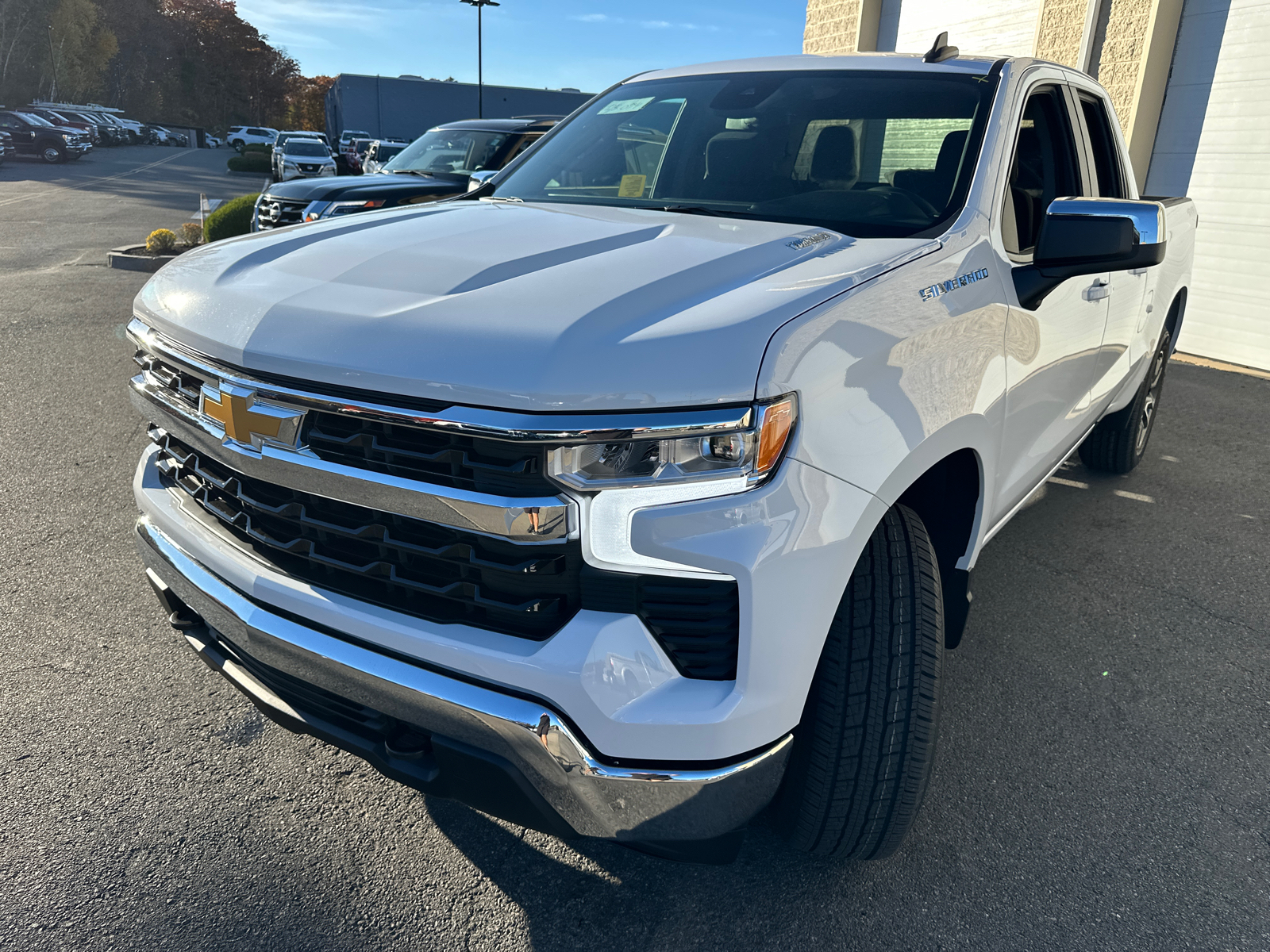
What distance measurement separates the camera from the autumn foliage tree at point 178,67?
63.2 metres

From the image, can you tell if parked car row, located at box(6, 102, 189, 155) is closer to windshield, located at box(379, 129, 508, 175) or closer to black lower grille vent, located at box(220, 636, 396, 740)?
windshield, located at box(379, 129, 508, 175)

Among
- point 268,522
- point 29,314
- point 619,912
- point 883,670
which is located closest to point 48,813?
point 268,522

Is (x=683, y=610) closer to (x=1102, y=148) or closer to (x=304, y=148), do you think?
(x=1102, y=148)

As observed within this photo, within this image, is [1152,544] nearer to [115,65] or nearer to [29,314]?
[29,314]

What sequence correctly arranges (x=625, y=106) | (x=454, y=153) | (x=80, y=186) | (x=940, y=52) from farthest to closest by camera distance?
1. (x=80, y=186)
2. (x=454, y=153)
3. (x=625, y=106)
4. (x=940, y=52)

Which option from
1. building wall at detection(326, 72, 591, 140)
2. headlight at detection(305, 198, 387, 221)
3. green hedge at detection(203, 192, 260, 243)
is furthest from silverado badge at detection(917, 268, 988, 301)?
building wall at detection(326, 72, 591, 140)

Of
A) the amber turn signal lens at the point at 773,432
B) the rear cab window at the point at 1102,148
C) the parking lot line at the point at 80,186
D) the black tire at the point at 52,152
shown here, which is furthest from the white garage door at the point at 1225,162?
the black tire at the point at 52,152

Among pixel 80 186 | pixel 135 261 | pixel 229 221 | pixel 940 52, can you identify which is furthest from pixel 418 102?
pixel 940 52

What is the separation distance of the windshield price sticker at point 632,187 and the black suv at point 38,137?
36541 millimetres

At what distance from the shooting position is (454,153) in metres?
9.66

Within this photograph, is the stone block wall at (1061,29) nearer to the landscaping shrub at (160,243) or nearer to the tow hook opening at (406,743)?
the landscaping shrub at (160,243)

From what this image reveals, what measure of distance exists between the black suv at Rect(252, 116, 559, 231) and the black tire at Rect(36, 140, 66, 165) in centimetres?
2935

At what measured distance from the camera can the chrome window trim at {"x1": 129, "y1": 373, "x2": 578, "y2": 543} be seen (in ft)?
4.75

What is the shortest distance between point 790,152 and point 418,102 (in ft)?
175
